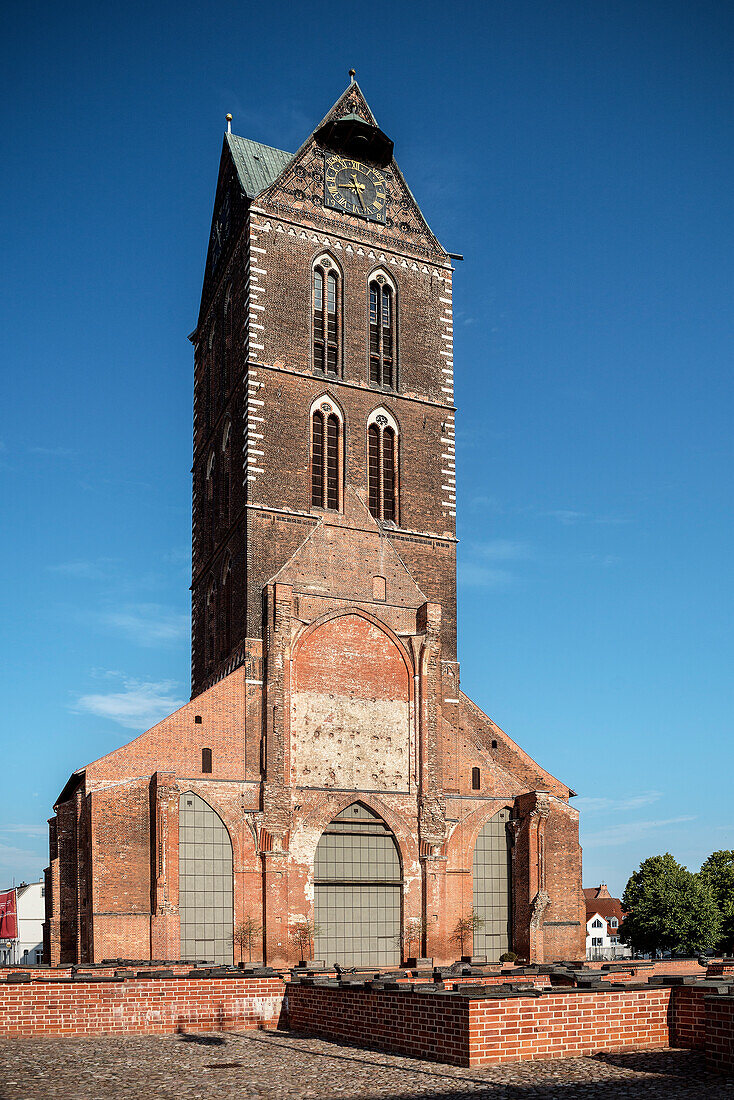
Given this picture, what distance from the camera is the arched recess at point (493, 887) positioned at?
3372 centimetres

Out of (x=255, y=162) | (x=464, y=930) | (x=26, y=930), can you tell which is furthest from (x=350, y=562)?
(x=26, y=930)

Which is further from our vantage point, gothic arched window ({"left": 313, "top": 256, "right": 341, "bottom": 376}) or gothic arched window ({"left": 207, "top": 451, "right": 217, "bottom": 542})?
gothic arched window ({"left": 207, "top": 451, "right": 217, "bottom": 542})

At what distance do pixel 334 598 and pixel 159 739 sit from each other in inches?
292

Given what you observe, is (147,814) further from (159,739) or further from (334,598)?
(334,598)

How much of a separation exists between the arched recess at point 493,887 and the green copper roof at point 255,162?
78.8ft

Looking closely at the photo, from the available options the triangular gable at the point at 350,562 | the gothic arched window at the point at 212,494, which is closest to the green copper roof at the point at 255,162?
the gothic arched window at the point at 212,494

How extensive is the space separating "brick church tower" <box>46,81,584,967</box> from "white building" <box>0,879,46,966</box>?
40299 mm

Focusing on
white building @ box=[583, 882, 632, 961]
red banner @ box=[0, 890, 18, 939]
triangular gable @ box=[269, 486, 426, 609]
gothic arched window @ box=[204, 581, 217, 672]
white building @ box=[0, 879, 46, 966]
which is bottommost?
white building @ box=[583, 882, 632, 961]

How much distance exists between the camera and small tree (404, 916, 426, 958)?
107ft

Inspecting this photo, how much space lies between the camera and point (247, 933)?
99.7 ft

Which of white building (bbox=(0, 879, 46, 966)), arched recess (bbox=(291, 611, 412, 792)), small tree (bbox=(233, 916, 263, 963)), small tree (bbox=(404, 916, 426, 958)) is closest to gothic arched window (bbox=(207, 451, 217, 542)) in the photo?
arched recess (bbox=(291, 611, 412, 792))

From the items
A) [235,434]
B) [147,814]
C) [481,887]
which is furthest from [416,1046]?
[235,434]

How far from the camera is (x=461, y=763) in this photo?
35188mm

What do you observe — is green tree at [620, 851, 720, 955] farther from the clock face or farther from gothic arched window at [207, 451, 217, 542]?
the clock face
